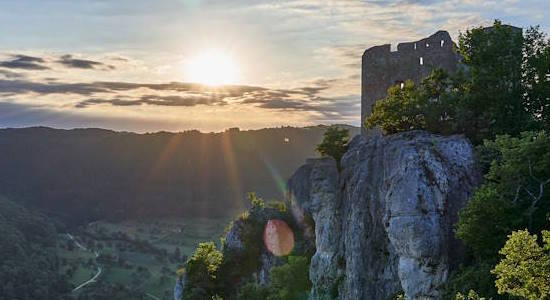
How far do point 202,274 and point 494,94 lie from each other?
34396 mm

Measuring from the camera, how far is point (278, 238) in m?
54.2

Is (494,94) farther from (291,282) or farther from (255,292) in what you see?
(255,292)

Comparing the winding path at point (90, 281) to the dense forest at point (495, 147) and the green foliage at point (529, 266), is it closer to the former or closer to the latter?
Answer: the dense forest at point (495, 147)

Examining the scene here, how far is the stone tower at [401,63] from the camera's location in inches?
1713

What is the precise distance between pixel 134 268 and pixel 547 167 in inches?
7091

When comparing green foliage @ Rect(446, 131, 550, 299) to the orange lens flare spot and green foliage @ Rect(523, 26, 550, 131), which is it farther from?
the orange lens flare spot

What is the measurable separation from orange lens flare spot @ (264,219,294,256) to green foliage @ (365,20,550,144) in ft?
71.5

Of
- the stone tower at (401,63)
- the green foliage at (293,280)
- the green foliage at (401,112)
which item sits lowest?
the green foliage at (293,280)

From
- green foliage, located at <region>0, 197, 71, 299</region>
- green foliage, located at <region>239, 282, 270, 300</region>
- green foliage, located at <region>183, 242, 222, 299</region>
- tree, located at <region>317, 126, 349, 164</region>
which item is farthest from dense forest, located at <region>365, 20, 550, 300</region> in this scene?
green foliage, located at <region>0, 197, 71, 299</region>

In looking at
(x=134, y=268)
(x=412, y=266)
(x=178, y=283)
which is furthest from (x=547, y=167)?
(x=134, y=268)

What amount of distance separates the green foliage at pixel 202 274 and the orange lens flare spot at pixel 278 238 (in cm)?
572

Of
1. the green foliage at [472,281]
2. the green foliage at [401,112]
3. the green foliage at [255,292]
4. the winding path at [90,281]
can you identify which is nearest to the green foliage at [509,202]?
the green foliage at [472,281]

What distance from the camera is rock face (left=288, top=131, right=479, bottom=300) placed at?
24.3m

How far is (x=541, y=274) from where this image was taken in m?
16.4
